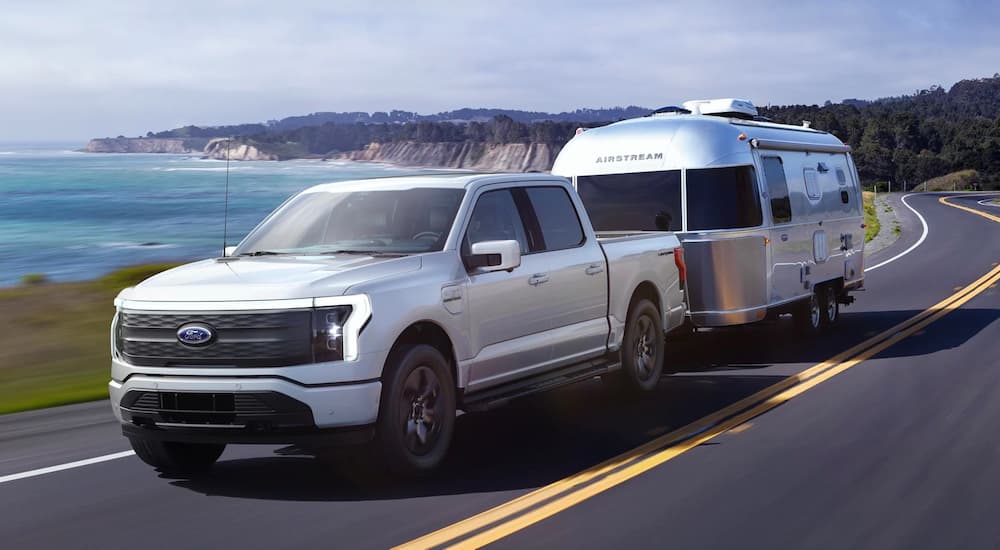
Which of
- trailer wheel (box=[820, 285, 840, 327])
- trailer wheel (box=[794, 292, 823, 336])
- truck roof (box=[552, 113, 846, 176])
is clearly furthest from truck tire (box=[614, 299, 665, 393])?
trailer wheel (box=[820, 285, 840, 327])

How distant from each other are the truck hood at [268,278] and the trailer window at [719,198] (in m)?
6.19

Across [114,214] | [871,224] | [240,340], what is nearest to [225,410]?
[240,340]

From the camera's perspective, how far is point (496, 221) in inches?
331

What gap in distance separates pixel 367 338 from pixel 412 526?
117 cm

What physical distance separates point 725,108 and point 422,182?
722 centimetres

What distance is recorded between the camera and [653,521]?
6.09 metres

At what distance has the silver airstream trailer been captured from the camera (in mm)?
12633

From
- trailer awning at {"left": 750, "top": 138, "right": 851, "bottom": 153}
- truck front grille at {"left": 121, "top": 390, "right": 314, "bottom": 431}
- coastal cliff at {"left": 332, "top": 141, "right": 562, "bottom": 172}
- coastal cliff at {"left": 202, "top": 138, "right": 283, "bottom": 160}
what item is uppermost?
coastal cliff at {"left": 332, "top": 141, "right": 562, "bottom": 172}

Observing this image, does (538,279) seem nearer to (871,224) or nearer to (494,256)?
(494,256)

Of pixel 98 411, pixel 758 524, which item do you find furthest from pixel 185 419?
pixel 98 411

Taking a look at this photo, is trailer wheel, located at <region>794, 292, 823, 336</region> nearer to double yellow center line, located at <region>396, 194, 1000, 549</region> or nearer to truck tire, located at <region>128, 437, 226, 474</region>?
double yellow center line, located at <region>396, 194, 1000, 549</region>

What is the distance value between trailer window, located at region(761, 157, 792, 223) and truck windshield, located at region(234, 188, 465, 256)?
6.30 metres

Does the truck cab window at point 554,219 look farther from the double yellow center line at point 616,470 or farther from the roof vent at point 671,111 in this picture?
the roof vent at point 671,111

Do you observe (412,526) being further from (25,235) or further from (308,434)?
(25,235)
